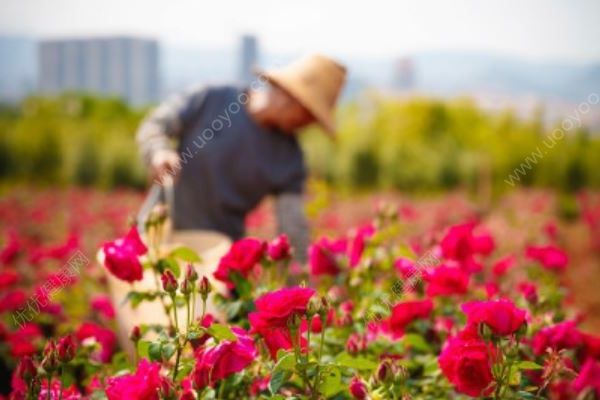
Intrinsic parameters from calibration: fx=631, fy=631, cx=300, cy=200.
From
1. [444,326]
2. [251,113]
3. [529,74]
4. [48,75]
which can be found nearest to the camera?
[444,326]

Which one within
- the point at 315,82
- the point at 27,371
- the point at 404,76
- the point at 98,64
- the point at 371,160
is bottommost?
the point at 404,76

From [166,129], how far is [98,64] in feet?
106

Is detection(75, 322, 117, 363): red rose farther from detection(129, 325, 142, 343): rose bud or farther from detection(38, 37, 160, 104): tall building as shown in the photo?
detection(38, 37, 160, 104): tall building

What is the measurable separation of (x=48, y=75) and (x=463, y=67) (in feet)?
74.3

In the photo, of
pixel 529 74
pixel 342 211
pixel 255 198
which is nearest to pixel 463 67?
pixel 529 74

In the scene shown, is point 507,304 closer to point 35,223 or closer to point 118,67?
point 35,223

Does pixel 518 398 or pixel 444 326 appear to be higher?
pixel 518 398

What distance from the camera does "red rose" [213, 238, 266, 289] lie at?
1.29 m

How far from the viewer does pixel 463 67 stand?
67.3 ft

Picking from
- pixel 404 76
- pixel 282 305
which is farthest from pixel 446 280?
pixel 404 76

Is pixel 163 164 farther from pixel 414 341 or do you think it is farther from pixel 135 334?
pixel 414 341

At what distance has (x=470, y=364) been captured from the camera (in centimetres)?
102

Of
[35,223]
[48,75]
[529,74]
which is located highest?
[529,74]

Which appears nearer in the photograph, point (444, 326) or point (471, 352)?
point (471, 352)
